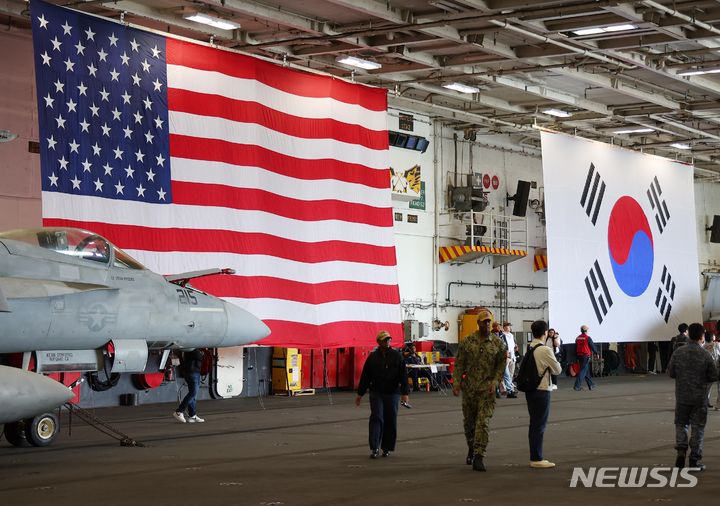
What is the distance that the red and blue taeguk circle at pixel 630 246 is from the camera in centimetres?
2655

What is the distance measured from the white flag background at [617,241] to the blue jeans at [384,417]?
12.6m

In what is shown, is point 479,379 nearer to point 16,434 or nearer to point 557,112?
point 16,434

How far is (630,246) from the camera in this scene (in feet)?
89.7

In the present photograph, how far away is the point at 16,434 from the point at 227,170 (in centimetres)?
640

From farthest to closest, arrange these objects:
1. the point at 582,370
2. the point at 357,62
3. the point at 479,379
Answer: the point at 582,370
the point at 357,62
the point at 479,379

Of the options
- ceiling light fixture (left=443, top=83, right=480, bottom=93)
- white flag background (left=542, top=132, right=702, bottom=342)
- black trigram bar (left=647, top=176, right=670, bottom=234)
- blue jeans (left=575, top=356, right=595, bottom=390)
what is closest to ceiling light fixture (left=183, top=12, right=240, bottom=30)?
ceiling light fixture (left=443, top=83, right=480, bottom=93)

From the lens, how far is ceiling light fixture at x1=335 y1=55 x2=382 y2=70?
789 inches

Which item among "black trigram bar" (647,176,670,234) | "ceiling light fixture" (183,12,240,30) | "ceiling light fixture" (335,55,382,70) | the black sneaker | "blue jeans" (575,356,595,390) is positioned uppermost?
"ceiling light fixture" (183,12,240,30)

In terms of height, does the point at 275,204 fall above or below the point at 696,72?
below

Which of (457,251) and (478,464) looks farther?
(457,251)

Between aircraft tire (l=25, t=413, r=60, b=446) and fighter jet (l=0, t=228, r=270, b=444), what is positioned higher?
fighter jet (l=0, t=228, r=270, b=444)

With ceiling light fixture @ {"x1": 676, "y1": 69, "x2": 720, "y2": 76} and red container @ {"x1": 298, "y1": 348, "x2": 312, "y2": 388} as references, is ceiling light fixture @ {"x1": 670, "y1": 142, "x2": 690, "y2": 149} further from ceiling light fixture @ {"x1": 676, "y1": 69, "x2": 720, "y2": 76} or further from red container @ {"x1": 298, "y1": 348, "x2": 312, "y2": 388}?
red container @ {"x1": 298, "y1": 348, "x2": 312, "y2": 388}

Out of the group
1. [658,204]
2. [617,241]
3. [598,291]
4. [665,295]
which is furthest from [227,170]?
[665,295]

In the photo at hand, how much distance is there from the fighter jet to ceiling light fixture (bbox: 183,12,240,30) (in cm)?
556
